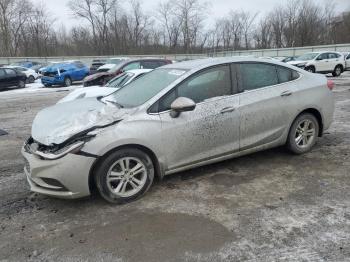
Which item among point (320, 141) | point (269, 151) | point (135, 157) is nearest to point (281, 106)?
point (269, 151)

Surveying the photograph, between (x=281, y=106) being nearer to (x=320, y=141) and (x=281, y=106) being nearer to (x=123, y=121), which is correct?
(x=320, y=141)

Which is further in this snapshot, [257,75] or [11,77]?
[11,77]

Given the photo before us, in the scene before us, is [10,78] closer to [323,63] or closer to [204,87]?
[323,63]

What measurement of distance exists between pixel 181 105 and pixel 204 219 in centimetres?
134

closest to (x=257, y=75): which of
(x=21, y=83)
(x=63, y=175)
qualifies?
(x=63, y=175)

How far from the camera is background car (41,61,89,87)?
22547 millimetres

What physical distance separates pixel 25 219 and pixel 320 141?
4922 millimetres

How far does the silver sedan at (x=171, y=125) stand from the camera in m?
3.90

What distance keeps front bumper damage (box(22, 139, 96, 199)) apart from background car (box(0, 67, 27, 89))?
20.0 meters

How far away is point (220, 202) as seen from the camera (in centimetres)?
411

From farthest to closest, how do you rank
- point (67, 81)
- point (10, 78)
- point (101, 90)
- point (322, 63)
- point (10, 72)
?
1. point (67, 81)
2. point (322, 63)
3. point (10, 72)
4. point (10, 78)
5. point (101, 90)

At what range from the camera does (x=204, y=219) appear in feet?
12.3

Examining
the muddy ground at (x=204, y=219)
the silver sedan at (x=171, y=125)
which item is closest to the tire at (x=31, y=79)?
the muddy ground at (x=204, y=219)

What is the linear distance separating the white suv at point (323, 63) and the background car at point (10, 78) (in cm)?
1717
